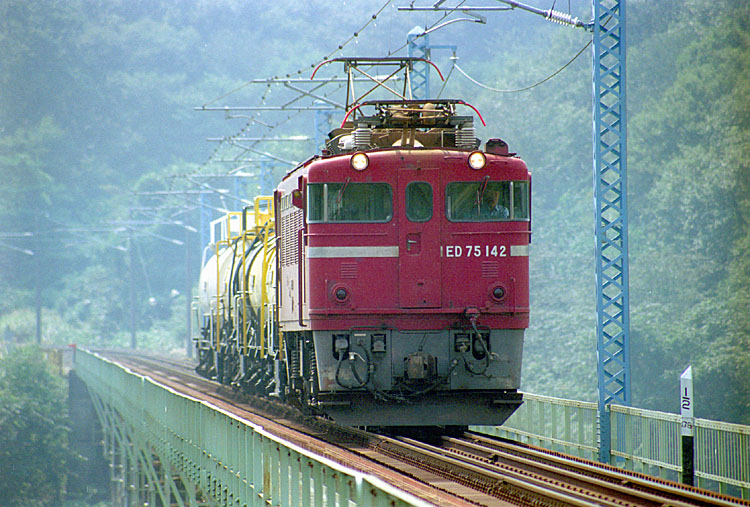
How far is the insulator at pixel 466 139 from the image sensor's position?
1390 centimetres

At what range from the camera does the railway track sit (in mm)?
9273

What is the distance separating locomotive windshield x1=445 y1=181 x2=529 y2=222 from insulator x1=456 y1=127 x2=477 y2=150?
75cm

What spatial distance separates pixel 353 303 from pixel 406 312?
0.63 m

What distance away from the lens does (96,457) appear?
54.2 metres

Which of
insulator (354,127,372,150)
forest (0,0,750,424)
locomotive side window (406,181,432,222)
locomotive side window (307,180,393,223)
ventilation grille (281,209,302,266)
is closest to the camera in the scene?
locomotive side window (307,180,393,223)

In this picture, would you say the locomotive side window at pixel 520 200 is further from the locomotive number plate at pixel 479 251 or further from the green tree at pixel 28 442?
the green tree at pixel 28 442

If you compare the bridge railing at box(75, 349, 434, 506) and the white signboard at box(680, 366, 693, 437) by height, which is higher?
the white signboard at box(680, 366, 693, 437)

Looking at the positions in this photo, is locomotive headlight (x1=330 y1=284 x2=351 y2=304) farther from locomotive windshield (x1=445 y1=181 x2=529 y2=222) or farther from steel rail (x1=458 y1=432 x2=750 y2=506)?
steel rail (x1=458 y1=432 x2=750 y2=506)

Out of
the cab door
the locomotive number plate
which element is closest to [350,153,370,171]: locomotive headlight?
the cab door

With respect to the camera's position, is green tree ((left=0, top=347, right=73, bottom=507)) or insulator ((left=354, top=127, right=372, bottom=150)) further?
green tree ((left=0, top=347, right=73, bottom=507))

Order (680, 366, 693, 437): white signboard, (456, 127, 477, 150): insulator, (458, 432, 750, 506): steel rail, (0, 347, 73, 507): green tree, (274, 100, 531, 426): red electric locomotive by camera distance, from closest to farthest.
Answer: (458, 432, 750, 506): steel rail
(680, 366, 693, 437): white signboard
(274, 100, 531, 426): red electric locomotive
(456, 127, 477, 150): insulator
(0, 347, 73, 507): green tree

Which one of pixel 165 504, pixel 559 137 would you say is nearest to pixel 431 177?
pixel 165 504

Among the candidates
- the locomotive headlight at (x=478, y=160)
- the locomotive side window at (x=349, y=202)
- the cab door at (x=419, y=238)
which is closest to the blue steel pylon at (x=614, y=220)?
the locomotive headlight at (x=478, y=160)

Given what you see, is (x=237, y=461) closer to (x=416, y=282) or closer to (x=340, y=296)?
(x=340, y=296)
